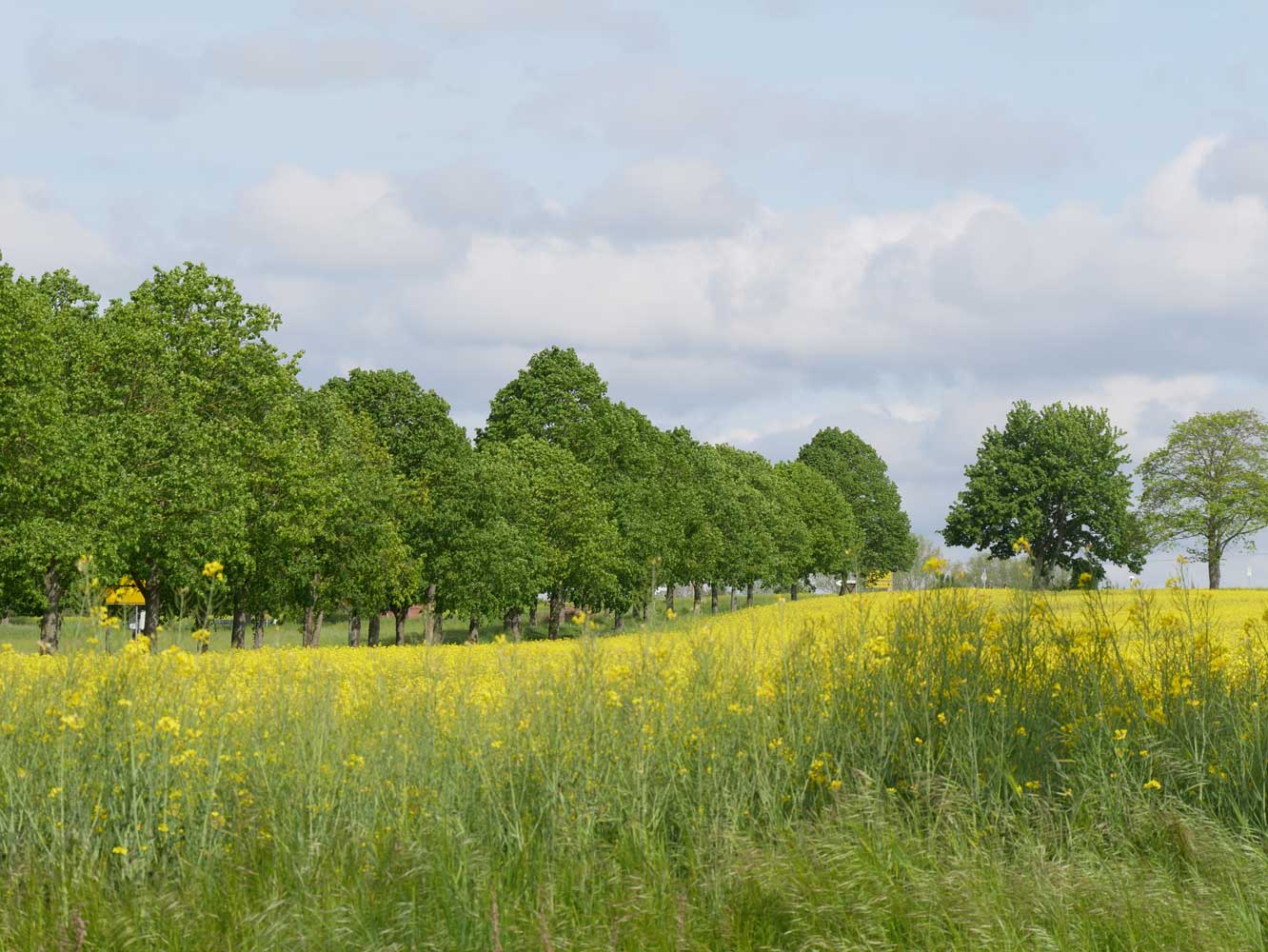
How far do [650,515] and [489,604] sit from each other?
44.5 feet

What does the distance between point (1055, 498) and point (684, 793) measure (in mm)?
66256

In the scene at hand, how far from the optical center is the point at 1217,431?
6831 cm

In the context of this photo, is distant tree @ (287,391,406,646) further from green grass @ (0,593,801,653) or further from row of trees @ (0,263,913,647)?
green grass @ (0,593,801,653)

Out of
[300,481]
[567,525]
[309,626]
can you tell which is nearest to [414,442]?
[567,525]

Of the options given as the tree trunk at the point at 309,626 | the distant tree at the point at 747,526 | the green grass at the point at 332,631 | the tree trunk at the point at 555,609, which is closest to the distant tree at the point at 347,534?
the tree trunk at the point at 309,626

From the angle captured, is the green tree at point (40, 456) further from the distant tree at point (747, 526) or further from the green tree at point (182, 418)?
the distant tree at point (747, 526)

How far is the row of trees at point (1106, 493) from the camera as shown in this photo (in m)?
66.4

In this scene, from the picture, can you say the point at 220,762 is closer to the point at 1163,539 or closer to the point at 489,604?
the point at 489,604

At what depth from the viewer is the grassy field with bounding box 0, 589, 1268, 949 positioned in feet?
19.3

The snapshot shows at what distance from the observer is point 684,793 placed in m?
7.82

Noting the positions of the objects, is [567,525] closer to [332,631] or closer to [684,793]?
[332,631]

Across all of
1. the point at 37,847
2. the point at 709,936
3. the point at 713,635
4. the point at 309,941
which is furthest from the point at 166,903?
the point at 713,635

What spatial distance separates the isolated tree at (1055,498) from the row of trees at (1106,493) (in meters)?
0.06

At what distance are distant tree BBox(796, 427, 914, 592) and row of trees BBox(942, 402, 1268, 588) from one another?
769 inches
